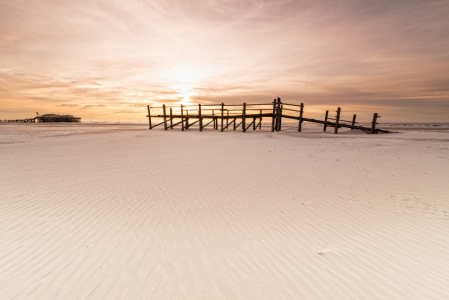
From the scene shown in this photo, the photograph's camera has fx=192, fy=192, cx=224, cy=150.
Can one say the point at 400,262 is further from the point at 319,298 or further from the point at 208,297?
the point at 208,297

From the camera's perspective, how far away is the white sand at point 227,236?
209 cm

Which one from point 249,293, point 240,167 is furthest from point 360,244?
point 240,167

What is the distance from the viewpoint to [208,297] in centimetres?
197

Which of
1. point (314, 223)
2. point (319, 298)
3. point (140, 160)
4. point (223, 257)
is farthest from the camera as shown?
point (140, 160)

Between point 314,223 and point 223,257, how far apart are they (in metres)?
1.75

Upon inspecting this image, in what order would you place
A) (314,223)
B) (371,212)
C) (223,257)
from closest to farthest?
(223,257)
(314,223)
(371,212)

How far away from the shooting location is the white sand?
209 centimetres

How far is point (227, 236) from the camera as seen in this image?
118 inches

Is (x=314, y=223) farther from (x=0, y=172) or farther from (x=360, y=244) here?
(x=0, y=172)

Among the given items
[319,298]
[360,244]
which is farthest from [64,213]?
[360,244]

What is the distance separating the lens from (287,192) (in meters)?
4.68

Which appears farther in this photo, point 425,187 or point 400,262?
point 425,187

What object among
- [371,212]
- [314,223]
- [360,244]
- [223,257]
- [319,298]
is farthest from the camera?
[371,212]

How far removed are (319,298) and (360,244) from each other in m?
1.25
